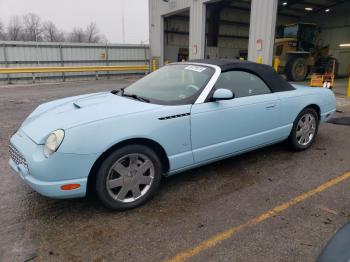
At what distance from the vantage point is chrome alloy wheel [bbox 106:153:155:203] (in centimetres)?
271

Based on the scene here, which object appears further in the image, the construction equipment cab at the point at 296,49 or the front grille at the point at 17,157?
the construction equipment cab at the point at 296,49

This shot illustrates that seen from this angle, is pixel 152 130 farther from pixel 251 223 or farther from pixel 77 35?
pixel 77 35

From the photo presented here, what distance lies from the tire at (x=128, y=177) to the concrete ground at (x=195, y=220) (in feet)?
0.41

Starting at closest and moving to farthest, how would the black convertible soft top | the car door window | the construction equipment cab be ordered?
1. the car door window
2. the black convertible soft top
3. the construction equipment cab

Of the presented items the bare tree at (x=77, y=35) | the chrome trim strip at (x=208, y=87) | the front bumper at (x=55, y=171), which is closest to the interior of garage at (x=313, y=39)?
the chrome trim strip at (x=208, y=87)

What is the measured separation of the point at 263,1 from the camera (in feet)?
36.4

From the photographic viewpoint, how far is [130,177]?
2797mm

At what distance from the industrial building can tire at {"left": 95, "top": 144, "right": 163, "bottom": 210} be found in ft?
32.4

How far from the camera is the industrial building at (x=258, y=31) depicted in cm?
1160

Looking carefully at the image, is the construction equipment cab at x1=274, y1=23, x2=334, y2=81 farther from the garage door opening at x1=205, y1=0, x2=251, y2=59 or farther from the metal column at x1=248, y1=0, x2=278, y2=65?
the garage door opening at x1=205, y1=0, x2=251, y2=59

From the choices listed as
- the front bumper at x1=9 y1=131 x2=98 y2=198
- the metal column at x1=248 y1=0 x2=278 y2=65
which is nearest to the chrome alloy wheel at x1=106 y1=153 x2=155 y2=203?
the front bumper at x1=9 y1=131 x2=98 y2=198

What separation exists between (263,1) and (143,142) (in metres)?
10.4

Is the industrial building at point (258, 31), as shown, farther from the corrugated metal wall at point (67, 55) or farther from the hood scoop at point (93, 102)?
the hood scoop at point (93, 102)

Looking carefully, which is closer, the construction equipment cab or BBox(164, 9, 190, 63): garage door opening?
the construction equipment cab
